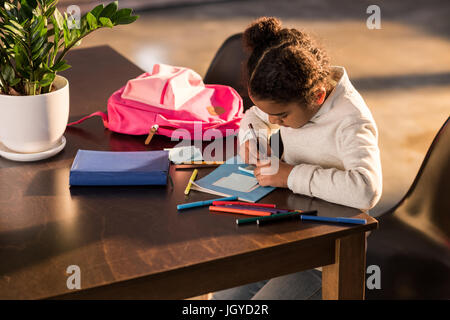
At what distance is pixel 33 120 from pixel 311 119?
68cm

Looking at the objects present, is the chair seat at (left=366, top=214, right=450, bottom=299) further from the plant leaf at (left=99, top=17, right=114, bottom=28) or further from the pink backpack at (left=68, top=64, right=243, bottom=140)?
the plant leaf at (left=99, top=17, right=114, bottom=28)

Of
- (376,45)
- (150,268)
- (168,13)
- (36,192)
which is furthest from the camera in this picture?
(168,13)

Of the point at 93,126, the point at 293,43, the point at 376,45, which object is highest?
the point at 293,43

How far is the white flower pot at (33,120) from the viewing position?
134cm

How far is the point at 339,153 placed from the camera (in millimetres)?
1285

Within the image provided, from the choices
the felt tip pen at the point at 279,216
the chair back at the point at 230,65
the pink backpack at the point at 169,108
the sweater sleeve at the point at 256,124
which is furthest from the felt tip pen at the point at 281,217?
the chair back at the point at 230,65

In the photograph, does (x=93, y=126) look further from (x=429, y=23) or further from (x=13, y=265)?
(x=429, y=23)

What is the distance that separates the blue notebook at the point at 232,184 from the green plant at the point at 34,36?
425 millimetres

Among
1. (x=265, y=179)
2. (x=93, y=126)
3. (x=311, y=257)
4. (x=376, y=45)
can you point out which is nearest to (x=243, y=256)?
(x=311, y=257)

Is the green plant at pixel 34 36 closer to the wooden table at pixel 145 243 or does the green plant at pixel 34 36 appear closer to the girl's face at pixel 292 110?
the wooden table at pixel 145 243

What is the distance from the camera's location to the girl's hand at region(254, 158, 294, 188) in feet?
4.18
